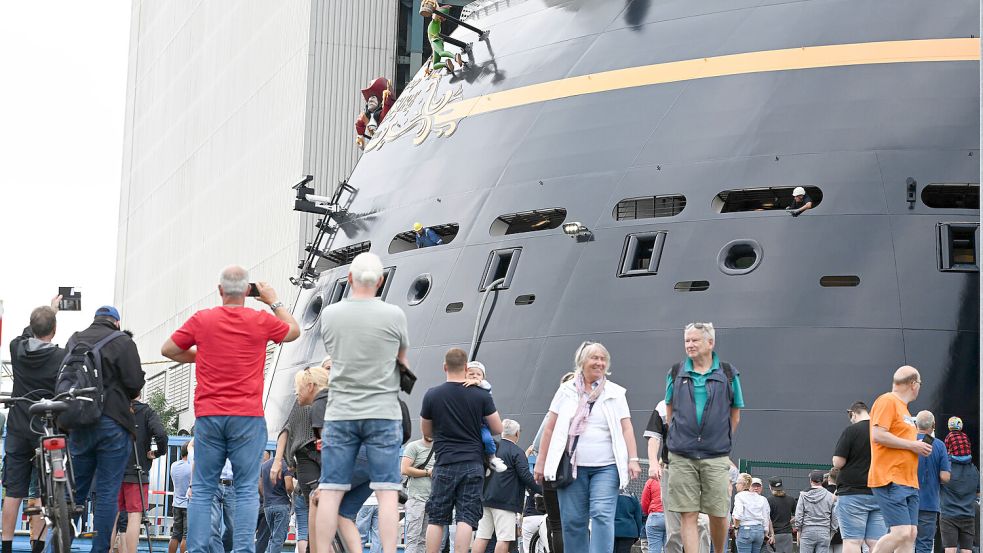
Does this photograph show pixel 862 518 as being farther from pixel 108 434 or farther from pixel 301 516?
pixel 108 434

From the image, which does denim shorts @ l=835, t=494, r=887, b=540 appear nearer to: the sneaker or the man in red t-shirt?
the sneaker

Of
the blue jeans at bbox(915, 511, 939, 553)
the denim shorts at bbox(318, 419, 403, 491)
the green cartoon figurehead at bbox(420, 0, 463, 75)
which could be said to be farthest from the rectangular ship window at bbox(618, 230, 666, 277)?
the denim shorts at bbox(318, 419, 403, 491)

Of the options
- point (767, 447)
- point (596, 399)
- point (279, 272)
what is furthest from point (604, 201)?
point (279, 272)

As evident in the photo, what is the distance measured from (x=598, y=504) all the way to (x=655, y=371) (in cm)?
743

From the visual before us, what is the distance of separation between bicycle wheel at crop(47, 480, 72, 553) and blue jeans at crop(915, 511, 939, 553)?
7.81 metres

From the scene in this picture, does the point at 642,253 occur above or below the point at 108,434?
above

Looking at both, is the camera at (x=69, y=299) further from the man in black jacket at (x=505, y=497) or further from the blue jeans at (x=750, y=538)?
the blue jeans at (x=750, y=538)

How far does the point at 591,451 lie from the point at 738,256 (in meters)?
8.23

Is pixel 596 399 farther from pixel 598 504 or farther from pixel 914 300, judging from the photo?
pixel 914 300

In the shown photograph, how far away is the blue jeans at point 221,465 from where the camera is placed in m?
8.58

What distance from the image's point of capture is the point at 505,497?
11422 millimetres

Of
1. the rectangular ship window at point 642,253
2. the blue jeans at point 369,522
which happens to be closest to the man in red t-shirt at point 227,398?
the blue jeans at point 369,522

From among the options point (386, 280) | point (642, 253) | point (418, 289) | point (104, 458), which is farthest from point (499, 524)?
point (386, 280)

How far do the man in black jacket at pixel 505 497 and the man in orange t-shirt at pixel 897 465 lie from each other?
2.88m
